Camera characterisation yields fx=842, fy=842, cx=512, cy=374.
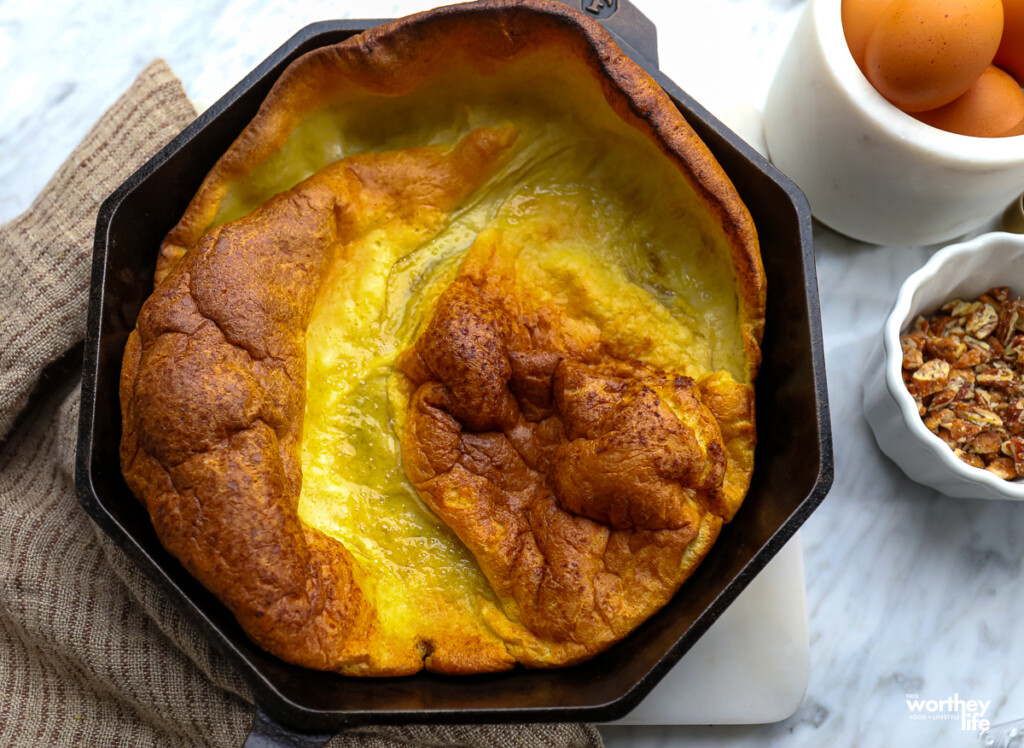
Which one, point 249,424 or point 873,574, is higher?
point 249,424

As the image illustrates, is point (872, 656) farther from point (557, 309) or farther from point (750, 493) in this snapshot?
point (557, 309)

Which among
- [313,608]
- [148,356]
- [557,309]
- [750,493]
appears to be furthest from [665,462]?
[148,356]

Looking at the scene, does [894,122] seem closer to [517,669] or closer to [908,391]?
[908,391]

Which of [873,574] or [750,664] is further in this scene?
[873,574]

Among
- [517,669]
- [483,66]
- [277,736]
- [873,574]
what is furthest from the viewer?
[873,574]

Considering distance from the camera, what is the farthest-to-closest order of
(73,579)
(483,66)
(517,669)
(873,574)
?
(873,574) < (73,579) < (483,66) < (517,669)

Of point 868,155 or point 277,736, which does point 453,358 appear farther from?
point 868,155

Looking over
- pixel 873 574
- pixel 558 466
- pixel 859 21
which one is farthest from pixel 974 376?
pixel 558 466

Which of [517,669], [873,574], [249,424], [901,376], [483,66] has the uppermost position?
[483,66]
